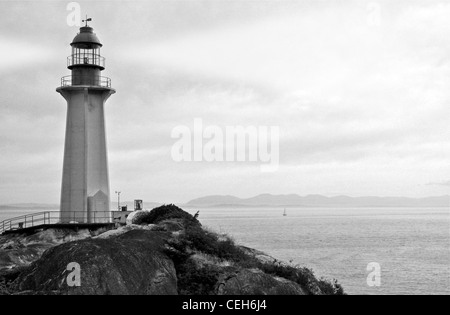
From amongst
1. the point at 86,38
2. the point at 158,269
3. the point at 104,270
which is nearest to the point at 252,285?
the point at 158,269

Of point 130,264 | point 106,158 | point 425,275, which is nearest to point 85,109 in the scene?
point 106,158

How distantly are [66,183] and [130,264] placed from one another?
2402 centimetres

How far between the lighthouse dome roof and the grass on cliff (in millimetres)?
22617

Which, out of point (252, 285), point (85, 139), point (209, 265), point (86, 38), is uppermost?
point (86, 38)

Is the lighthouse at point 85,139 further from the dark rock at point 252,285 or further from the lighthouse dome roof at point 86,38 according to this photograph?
the dark rock at point 252,285

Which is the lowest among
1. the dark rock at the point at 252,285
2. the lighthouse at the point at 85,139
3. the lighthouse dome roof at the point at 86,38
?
the dark rock at the point at 252,285

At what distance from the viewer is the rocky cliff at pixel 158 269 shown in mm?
19734

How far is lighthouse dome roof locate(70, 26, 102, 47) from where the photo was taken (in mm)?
43812

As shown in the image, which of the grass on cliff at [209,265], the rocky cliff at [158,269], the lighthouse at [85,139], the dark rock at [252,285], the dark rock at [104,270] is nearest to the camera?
the dark rock at [104,270]

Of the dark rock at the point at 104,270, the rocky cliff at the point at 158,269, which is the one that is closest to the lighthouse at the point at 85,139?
the rocky cliff at the point at 158,269

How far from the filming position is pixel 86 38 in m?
43.8

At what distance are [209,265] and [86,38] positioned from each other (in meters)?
26.2

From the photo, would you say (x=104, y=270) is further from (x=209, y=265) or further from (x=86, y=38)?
(x=86, y=38)
